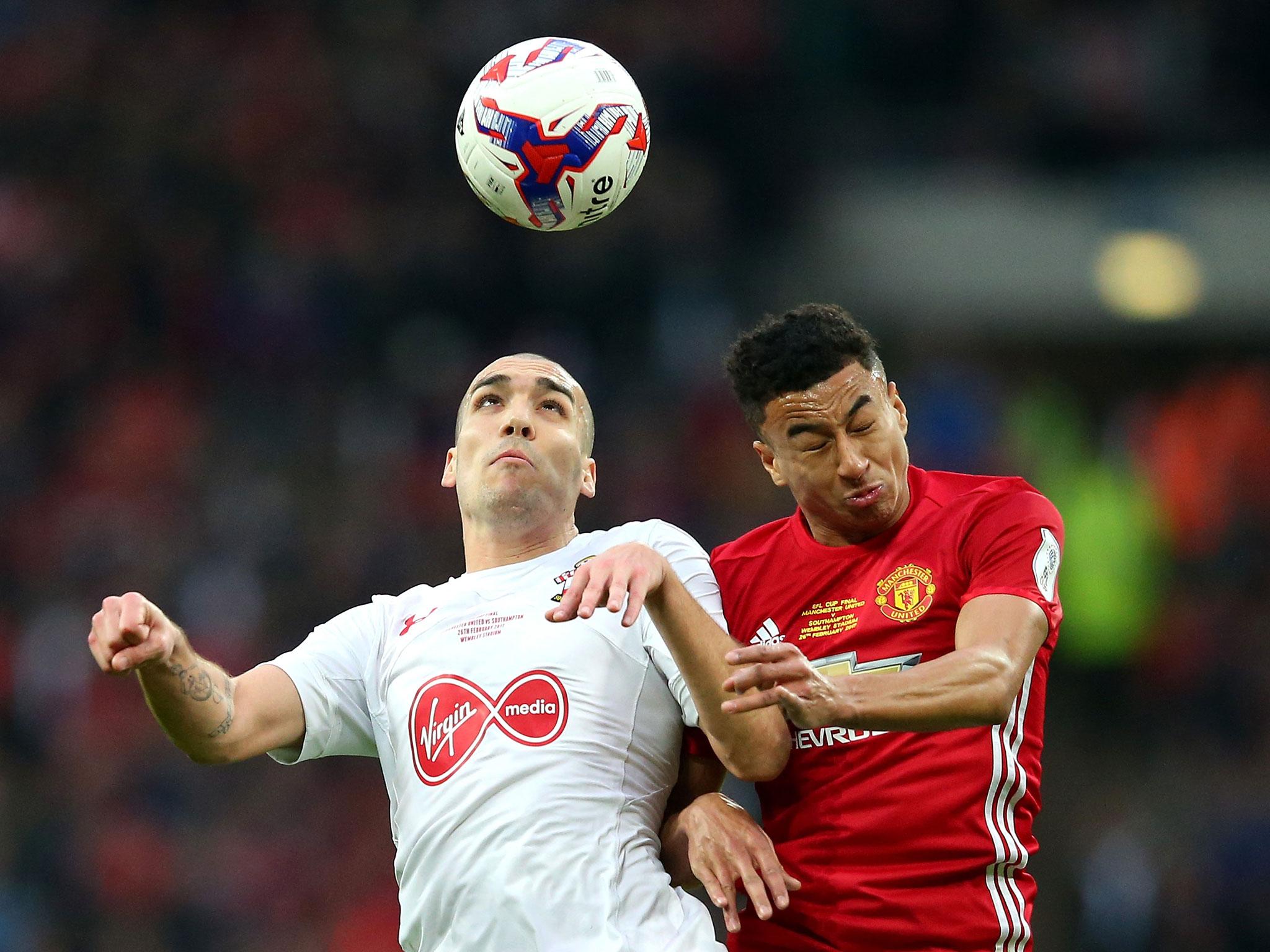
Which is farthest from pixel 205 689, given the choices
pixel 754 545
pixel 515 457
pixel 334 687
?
pixel 754 545

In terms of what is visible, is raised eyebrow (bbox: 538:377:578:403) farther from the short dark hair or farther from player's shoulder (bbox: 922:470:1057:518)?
player's shoulder (bbox: 922:470:1057:518)

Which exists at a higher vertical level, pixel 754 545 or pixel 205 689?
pixel 754 545

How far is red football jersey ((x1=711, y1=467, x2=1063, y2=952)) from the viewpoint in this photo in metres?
3.78

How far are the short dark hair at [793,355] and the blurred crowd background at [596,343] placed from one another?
19.3 feet

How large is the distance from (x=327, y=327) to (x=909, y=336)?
15.1 ft

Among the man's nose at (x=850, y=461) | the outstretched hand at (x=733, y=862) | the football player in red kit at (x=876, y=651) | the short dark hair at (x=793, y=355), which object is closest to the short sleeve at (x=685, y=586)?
the football player in red kit at (x=876, y=651)

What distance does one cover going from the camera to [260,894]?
9.53m

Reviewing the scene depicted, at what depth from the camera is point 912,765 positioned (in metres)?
3.84

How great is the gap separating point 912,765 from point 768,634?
537 millimetres

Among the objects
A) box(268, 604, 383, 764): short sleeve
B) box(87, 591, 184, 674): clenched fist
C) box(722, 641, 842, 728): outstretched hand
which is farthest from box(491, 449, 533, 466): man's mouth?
box(722, 641, 842, 728): outstretched hand

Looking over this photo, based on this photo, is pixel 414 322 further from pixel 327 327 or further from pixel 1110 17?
pixel 1110 17

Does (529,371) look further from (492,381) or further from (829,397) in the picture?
(829,397)

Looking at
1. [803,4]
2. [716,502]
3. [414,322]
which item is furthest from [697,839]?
[803,4]

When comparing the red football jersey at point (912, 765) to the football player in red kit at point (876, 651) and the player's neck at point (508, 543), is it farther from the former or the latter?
the player's neck at point (508, 543)
